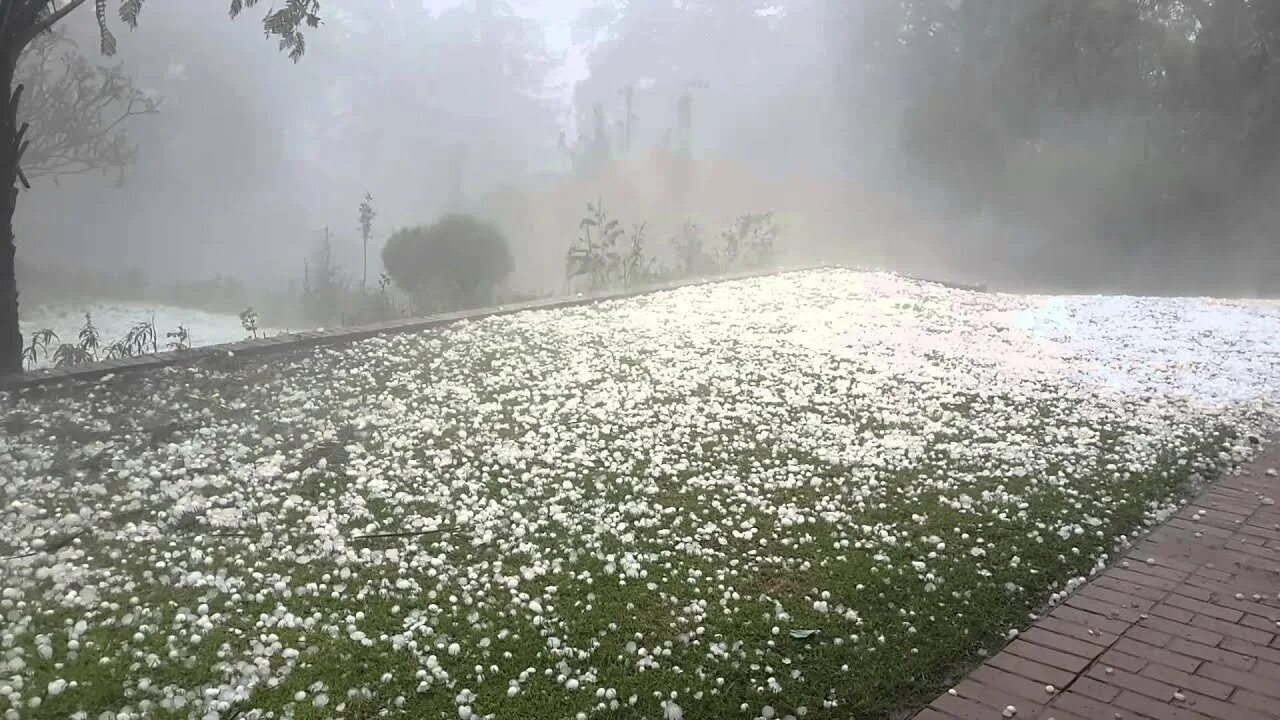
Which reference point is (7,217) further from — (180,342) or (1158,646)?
(1158,646)

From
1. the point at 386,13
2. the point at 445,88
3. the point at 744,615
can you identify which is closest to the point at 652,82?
the point at 445,88

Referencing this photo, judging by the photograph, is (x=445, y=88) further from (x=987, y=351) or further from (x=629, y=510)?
(x=629, y=510)

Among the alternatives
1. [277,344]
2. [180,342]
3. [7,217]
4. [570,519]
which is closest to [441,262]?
[180,342]

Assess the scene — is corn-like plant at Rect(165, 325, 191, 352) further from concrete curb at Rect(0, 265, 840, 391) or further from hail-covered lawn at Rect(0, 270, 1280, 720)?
hail-covered lawn at Rect(0, 270, 1280, 720)

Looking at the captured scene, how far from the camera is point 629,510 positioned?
3.67 metres

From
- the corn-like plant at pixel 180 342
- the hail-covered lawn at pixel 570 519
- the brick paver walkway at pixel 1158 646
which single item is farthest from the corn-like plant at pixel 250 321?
the brick paver walkway at pixel 1158 646

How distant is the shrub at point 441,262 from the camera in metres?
10.6

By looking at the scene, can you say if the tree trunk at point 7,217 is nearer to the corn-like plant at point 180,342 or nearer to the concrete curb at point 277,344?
the concrete curb at point 277,344

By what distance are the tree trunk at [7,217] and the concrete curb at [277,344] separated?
0.69 meters

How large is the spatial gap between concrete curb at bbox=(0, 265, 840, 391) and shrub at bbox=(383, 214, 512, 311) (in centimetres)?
208

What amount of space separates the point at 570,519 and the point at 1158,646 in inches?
81.7

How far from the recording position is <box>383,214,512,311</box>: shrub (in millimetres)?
10648

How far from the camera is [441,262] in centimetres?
1068

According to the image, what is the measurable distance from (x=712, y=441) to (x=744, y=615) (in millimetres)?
1770
